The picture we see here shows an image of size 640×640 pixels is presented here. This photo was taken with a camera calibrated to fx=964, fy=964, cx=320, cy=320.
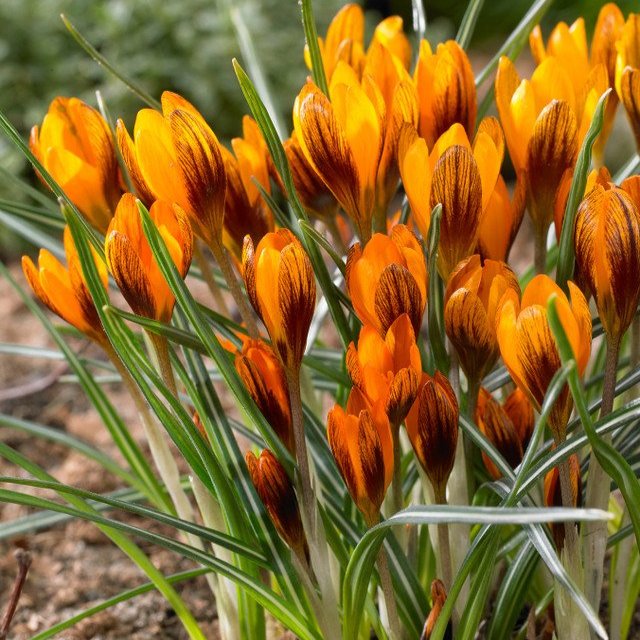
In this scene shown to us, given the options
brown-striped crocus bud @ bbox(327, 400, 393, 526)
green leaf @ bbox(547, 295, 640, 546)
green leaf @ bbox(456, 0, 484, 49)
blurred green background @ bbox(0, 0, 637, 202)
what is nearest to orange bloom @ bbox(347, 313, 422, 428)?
brown-striped crocus bud @ bbox(327, 400, 393, 526)

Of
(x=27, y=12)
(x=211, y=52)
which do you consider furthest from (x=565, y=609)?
(x=27, y=12)

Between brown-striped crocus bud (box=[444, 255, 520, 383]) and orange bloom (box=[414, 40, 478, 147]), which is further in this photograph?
orange bloom (box=[414, 40, 478, 147])

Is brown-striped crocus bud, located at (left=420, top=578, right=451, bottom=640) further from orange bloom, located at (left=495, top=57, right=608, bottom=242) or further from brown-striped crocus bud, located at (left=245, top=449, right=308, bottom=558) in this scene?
orange bloom, located at (left=495, top=57, right=608, bottom=242)

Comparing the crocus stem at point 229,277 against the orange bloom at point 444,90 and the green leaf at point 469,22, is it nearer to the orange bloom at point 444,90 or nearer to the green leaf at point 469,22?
the orange bloom at point 444,90

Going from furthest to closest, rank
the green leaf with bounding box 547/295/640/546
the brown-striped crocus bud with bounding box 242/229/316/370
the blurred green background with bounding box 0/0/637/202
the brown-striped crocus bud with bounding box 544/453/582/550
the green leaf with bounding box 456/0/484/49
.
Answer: the blurred green background with bounding box 0/0/637/202 < the green leaf with bounding box 456/0/484/49 < the brown-striped crocus bud with bounding box 544/453/582/550 < the brown-striped crocus bud with bounding box 242/229/316/370 < the green leaf with bounding box 547/295/640/546

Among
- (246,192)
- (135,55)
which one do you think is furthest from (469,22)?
(135,55)

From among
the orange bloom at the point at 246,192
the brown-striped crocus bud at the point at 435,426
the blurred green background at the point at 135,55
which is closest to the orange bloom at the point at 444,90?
the orange bloom at the point at 246,192

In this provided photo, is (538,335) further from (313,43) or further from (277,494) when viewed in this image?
(313,43)
